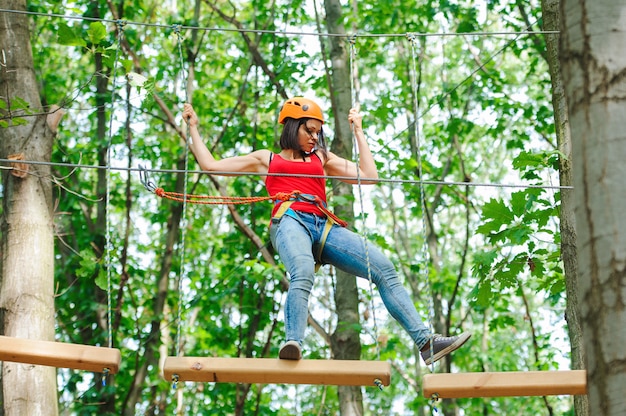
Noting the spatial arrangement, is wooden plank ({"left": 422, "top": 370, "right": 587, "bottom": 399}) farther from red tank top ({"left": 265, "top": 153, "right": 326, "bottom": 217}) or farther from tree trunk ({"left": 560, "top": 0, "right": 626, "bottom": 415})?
tree trunk ({"left": 560, "top": 0, "right": 626, "bottom": 415})

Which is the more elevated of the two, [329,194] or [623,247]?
[329,194]

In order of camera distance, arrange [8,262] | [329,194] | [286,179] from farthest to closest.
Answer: [329,194], [8,262], [286,179]

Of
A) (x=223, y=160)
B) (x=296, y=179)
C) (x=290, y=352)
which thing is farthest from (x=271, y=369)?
(x=223, y=160)

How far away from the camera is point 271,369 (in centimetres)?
347

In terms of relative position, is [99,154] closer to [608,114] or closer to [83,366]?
[83,366]

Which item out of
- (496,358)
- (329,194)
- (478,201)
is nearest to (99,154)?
(329,194)

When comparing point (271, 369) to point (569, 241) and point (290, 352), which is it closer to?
point (290, 352)

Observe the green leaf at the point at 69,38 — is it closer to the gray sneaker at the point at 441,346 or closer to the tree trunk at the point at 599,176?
the gray sneaker at the point at 441,346

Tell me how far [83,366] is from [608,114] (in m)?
2.28

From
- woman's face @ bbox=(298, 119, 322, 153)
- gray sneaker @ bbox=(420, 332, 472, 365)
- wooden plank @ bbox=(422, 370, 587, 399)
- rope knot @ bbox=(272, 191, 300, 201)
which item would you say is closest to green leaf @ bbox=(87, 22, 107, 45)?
woman's face @ bbox=(298, 119, 322, 153)

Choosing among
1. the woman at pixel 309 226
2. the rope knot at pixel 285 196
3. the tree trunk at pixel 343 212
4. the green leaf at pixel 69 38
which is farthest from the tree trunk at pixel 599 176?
the tree trunk at pixel 343 212

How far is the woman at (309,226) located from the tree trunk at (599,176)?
5.24ft

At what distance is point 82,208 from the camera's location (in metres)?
8.51

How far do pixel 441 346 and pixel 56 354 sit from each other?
1.55 metres
